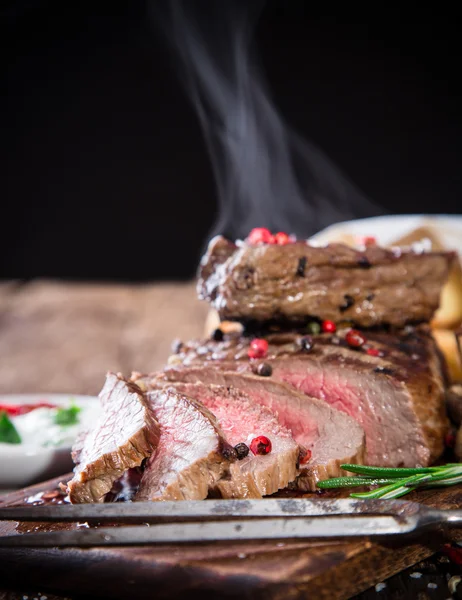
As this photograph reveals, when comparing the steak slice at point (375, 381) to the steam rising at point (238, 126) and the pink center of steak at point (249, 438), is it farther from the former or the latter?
the steam rising at point (238, 126)

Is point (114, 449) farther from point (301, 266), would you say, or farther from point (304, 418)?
point (301, 266)

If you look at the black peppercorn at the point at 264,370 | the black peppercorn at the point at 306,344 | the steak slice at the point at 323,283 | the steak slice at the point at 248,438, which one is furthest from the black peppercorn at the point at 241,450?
the steak slice at the point at 323,283

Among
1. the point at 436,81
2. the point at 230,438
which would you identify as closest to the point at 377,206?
the point at 436,81

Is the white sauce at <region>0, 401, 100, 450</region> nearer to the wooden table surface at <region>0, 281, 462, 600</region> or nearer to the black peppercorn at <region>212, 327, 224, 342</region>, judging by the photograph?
the black peppercorn at <region>212, 327, 224, 342</region>

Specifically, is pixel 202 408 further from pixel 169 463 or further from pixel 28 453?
pixel 28 453

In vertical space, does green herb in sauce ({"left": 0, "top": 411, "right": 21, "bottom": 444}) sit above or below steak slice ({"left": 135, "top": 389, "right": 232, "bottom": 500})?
below

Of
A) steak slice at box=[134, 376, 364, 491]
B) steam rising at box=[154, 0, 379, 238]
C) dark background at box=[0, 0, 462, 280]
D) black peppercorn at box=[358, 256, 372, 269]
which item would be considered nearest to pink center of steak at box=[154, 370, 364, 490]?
steak slice at box=[134, 376, 364, 491]
